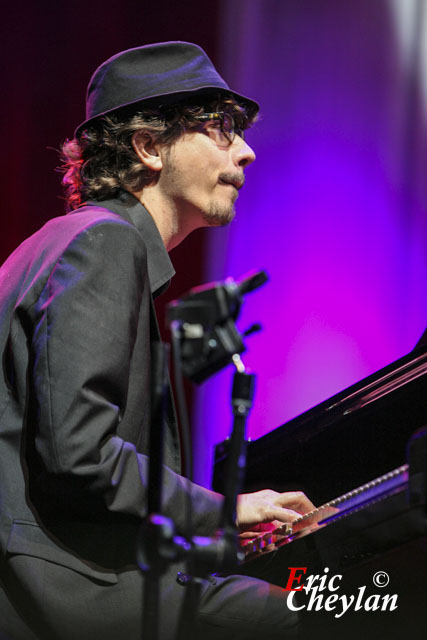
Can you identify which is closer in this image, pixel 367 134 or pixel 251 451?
pixel 251 451

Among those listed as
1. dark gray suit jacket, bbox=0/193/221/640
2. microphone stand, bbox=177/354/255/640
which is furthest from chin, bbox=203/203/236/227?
microphone stand, bbox=177/354/255/640

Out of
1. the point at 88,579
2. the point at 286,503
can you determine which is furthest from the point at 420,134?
the point at 88,579

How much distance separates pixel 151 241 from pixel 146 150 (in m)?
0.38

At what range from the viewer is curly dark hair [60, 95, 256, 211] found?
2408 millimetres

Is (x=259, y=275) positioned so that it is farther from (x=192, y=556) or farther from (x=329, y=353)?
(x=329, y=353)

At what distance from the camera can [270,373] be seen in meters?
4.61

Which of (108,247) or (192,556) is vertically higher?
(108,247)

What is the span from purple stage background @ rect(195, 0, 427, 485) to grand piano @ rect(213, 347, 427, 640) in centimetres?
214

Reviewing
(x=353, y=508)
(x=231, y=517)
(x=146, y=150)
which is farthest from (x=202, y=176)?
(x=231, y=517)

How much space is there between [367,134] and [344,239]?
26.1 inches

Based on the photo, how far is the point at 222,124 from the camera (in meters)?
2.48

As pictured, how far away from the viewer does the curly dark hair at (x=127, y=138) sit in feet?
7.90

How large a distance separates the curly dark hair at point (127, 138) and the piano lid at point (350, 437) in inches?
35.3

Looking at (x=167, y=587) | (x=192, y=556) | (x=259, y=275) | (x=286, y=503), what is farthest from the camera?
(x=286, y=503)
